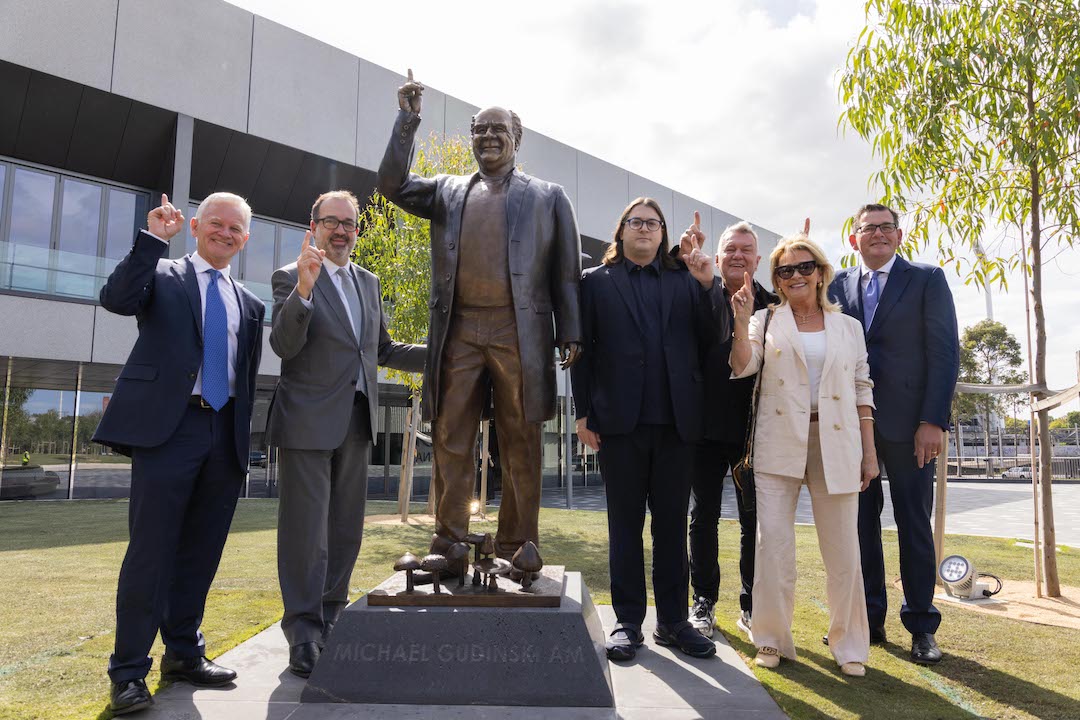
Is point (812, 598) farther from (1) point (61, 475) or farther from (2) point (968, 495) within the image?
(2) point (968, 495)

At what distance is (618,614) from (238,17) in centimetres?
1439

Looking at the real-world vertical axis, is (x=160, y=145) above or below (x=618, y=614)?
above

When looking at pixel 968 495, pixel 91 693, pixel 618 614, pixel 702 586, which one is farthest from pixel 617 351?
pixel 968 495

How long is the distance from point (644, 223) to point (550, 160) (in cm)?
1623

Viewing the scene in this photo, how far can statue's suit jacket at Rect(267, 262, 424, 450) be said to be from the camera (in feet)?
11.6

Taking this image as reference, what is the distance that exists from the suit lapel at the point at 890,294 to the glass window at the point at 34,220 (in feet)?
44.5

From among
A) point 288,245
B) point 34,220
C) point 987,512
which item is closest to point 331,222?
point 34,220

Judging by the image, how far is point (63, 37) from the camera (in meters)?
12.1

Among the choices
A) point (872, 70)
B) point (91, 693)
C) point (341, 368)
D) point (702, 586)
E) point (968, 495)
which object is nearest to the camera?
point (91, 693)

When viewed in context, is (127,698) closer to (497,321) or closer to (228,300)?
(228,300)

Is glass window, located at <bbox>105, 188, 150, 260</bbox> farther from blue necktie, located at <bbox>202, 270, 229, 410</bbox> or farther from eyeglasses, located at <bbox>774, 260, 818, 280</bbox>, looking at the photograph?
eyeglasses, located at <bbox>774, 260, 818, 280</bbox>

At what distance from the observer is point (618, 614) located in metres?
3.84

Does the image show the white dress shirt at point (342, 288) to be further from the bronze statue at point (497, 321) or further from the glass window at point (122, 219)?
the glass window at point (122, 219)

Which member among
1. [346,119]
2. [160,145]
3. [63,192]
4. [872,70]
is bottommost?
[872,70]
